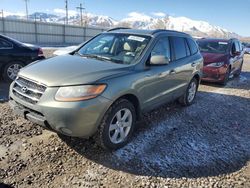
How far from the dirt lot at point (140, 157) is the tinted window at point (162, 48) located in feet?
4.61

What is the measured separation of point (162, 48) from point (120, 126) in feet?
5.95

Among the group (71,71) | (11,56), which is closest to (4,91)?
(11,56)

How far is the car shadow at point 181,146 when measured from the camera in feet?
12.0

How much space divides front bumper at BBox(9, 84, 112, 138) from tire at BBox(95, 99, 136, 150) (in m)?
0.15

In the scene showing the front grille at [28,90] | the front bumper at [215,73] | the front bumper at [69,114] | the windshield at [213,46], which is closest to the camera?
the front bumper at [69,114]

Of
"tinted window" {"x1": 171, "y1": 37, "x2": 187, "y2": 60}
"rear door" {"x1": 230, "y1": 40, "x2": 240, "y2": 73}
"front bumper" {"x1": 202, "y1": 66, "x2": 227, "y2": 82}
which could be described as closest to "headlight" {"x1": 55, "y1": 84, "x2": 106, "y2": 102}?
"tinted window" {"x1": 171, "y1": 37, "x2": 187, "y2": 60}

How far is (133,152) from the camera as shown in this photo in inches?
157

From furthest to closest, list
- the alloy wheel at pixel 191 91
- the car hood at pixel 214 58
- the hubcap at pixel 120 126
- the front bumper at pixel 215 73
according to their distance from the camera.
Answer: the car hood at pixel 214 58 < the front bumper at pixel 215 73 < the alloy wheel at pixel 191 91 < the hubcap at pixel 120 126

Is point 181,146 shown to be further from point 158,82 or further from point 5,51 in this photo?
point 5,51

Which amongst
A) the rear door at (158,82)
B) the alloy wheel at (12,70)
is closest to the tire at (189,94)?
the rear door at (158,82)

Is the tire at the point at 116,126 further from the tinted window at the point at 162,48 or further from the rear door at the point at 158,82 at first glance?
the tinted window at the point at 162,48

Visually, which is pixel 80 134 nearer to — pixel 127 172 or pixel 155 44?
pixel 127 172

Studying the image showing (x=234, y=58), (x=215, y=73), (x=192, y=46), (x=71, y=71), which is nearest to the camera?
(x=71, y=71)

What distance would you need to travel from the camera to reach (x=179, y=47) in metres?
5.61
